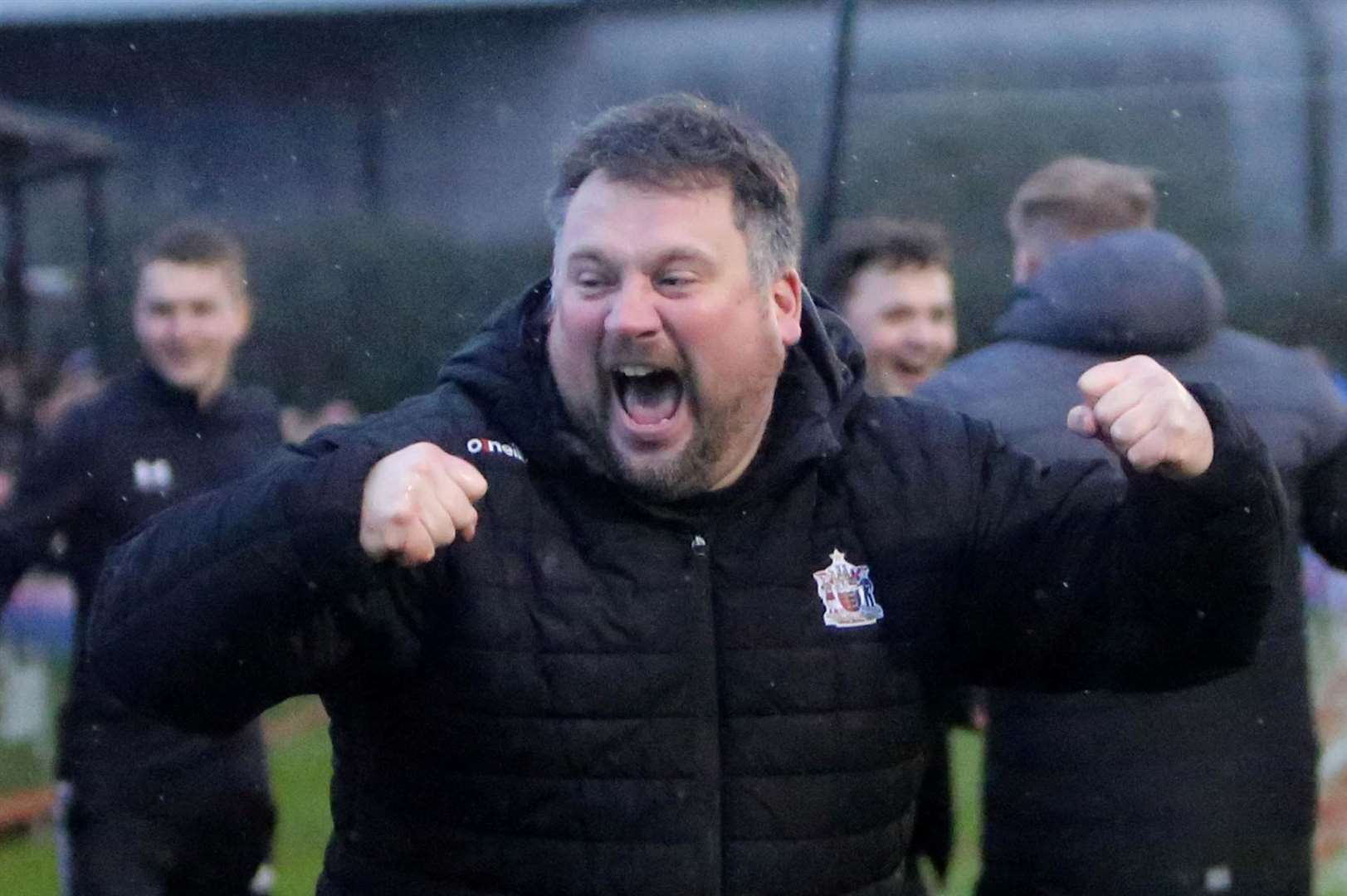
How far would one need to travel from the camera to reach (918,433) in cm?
222

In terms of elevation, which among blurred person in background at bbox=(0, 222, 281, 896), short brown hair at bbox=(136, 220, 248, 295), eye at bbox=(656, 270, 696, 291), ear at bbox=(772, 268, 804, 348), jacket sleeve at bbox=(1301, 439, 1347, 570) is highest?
eye at bbox=(656, 270, 696, 291)

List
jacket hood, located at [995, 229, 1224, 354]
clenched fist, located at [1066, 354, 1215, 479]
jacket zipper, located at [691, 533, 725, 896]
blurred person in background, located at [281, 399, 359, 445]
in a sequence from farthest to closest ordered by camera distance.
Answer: blurred person in background, located at [281, 399, 359, 445] < jacket hood, located at [995, 229, 1224, 354] < jacket zipper, located at [691, 533, 725, 896] < clenched fist, located at [1066, 354, 1215, 479]

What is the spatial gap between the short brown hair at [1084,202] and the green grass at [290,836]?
109 inches

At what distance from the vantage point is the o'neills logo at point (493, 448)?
6.80 ft

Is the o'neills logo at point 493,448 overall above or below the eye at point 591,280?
below

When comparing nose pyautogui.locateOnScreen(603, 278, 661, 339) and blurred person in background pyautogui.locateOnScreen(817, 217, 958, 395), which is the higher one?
nose pyautogui.locateOnScreen(603, 278, 661, 339)

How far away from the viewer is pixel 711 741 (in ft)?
6.64

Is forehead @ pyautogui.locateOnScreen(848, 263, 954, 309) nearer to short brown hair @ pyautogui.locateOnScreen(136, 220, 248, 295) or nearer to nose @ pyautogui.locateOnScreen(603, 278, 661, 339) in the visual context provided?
short brown hair @ pyautogui.locateOnScreen(136, 220, 248, 295)

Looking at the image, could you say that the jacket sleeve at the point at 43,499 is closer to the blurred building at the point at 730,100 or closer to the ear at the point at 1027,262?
the blurred building at the point at 730,100

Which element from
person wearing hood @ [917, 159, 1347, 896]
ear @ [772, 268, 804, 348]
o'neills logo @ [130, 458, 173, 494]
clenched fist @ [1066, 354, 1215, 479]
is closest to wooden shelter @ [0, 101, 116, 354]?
o'neills logo @ [130, 458, 173, 494]

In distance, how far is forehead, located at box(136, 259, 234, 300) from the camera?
13.4 ft

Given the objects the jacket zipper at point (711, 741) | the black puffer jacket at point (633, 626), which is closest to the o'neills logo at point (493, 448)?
the black puffer jacket at point (633, 626)

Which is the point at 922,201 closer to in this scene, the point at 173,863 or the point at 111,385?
the point at 111,385

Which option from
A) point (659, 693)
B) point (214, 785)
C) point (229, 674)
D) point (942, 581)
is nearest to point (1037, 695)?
point (942, 581)
